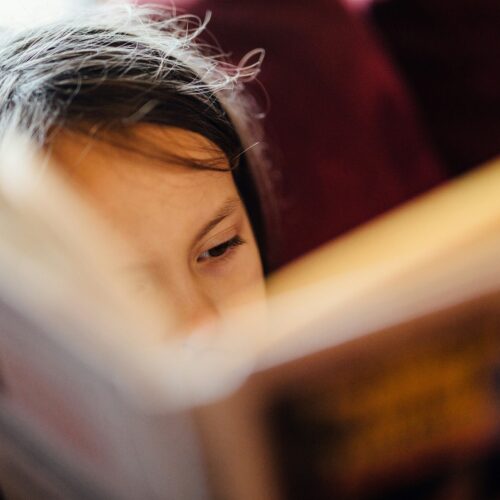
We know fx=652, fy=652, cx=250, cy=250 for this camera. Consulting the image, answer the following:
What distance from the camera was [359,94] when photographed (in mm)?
729

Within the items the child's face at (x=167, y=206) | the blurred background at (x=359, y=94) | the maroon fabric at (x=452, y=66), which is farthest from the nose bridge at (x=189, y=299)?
the maroon fabric at (x=452, y=66)

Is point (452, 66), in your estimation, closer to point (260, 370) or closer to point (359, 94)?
point (359, 94)

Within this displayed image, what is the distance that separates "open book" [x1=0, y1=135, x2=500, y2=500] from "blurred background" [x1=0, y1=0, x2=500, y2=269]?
0.23 metres

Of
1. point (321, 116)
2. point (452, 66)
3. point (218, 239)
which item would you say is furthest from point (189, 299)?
point (452, 66)

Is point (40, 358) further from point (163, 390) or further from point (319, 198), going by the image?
point (319, 198)

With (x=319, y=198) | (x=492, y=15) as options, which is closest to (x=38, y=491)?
(x=319, y=198)

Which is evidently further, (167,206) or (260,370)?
(167,206)

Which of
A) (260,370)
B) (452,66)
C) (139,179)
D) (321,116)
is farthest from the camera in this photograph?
(452,66)

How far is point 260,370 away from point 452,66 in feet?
2.35

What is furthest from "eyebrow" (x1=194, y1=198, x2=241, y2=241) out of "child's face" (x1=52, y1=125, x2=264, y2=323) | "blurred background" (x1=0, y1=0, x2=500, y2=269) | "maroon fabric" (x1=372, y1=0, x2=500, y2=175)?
"maroon fabric" (x1=372, y1=0, x2=500, y2=175)

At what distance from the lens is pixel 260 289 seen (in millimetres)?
475

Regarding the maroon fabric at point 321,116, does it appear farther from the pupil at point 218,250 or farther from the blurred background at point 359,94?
the pupil at point 218,250

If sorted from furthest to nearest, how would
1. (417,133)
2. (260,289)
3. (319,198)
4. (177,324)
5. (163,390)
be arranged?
1. (417,133)
2. (319,198)
3. (260,289)
4. (177,324)
5. (163,390)

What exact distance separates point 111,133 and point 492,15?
63 centimetres
